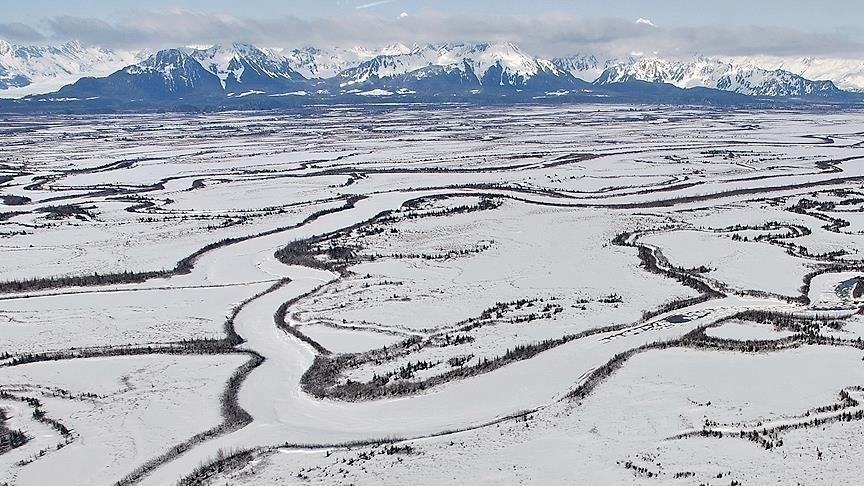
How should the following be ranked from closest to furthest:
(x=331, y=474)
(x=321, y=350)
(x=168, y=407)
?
(x=331, y=474) < (x=168, y=407) < (x=321, y=350)

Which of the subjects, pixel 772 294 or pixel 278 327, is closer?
pixel 278 327

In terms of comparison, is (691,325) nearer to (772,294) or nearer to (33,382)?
(772,294)

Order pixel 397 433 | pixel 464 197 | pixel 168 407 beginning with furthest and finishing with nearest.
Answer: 1. pixel 464 197
2. pixel 168 407
3. pixel 397 433

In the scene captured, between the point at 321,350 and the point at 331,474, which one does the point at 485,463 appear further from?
the point at 321,350

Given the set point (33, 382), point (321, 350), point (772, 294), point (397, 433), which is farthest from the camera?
point (772, 294)

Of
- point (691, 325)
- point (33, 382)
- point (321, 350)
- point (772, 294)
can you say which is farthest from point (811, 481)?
point (33, 382)

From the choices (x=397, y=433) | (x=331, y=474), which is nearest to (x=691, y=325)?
(x=397, y=433)
